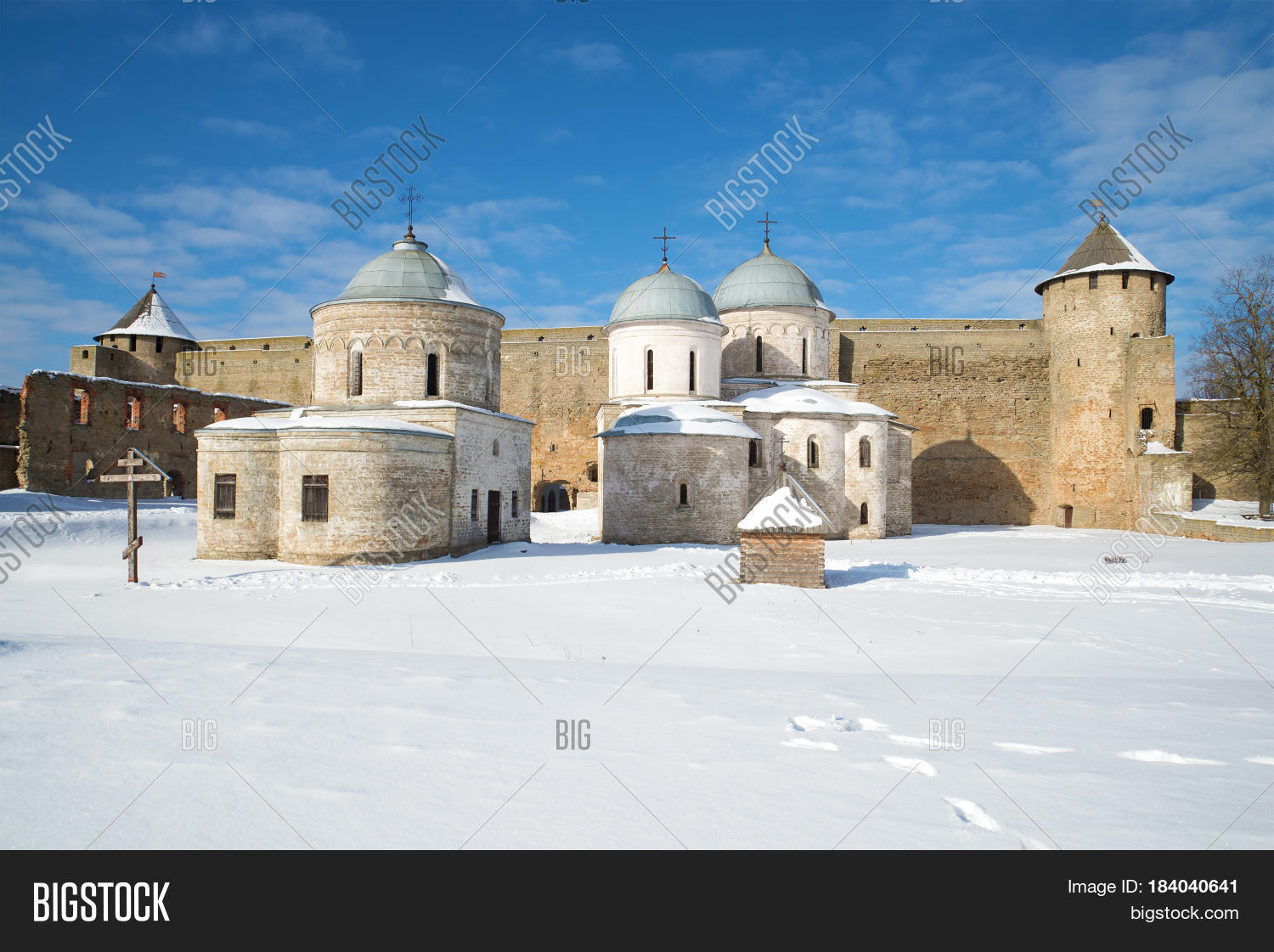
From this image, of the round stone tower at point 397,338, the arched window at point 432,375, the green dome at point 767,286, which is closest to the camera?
the round stone tower at point 397,338

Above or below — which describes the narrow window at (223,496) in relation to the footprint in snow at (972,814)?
above

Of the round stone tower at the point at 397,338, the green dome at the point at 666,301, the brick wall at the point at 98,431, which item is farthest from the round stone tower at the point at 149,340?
the green dome at the point at 666,301

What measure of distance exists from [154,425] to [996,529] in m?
30.7

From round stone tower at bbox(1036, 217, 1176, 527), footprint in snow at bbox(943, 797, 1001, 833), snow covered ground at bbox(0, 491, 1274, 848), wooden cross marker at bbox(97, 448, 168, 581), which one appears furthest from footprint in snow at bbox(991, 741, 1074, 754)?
round stone tower at bbox(1036, 217, 1176, 527)

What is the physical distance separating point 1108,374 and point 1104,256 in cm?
454

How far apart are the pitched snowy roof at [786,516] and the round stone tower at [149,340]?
1277 inches

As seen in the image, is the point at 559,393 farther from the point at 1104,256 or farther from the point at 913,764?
the point at 913,764

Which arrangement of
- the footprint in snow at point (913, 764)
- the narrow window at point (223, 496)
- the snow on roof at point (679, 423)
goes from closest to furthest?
the footprint in snow at point (913, 764) → the narrow window at point (223, 496) → the snow on roof at point (679, 423)

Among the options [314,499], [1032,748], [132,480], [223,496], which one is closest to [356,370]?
[314,499]

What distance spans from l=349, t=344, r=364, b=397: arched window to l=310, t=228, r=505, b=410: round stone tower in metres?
0.02

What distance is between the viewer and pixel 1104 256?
30578 millimetres

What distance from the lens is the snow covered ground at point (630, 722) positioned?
3420 millimetres

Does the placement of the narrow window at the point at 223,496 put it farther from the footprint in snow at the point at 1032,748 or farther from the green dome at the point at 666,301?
the footprint in snow at the point at 1032,748

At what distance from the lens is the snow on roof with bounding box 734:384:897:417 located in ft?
80.6
